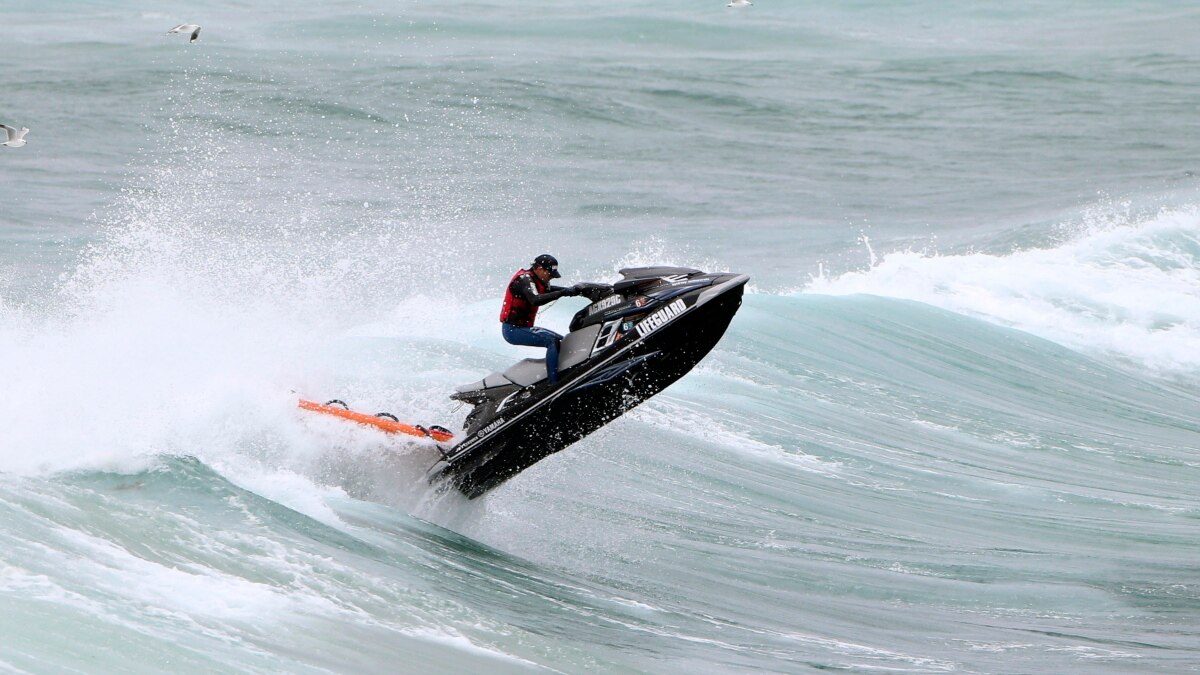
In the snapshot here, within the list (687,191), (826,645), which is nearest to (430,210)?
(687,191)

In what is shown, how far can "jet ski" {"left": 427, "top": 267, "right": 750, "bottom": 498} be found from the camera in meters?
8.66

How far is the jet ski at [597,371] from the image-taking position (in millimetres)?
8664

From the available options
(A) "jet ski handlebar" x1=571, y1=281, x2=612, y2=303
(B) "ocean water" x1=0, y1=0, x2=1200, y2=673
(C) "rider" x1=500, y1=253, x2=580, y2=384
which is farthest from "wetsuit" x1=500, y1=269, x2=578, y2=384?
(B) "ocean water" x1=0, y1=0, x2=1200, y2=673

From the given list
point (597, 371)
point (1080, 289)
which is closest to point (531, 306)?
point (597, 371)

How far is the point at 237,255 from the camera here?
1788 cm

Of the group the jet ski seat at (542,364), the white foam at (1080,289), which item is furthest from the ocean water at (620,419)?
the jet ski seat at (542,364)

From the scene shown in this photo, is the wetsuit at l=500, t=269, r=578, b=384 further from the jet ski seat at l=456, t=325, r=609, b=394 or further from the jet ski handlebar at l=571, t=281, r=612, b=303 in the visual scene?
the jet ski handlebar at l=571, t=281, r=612, b=303

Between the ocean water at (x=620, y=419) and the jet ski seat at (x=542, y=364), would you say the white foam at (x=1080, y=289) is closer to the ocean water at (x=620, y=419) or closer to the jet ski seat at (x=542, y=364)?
the ocean water at (x=620, y=419)

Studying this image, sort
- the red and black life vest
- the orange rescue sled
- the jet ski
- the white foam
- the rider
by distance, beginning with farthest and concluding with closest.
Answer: the white foam
the orange rescue sled
the red and black life vest
the rider
the jet ski

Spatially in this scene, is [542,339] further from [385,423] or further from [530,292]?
[385,423]

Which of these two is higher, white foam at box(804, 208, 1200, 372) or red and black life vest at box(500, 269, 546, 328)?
white foam at box(804, 208, 1200, 372)

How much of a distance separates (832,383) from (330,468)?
6.44 meters

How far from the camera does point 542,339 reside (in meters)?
8.95

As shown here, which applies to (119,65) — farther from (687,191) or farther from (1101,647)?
(1101,647)
